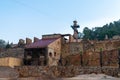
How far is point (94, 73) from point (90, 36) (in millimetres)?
42666

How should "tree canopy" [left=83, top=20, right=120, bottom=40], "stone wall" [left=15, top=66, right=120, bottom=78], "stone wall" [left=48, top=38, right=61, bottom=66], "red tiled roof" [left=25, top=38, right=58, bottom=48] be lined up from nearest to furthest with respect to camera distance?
"stone wall" [left=15, top=66, right=120, bottom=78], "stone wall" [left=48, top=38, right=61, bottom=66], "red tiled roof" [left=25, top=38, right=58, bottom=48], "tree canopy" [left=83, top=20, right=120, bottom=40]

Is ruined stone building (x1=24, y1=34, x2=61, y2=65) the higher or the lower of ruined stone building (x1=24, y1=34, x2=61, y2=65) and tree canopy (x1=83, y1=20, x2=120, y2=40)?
the lower

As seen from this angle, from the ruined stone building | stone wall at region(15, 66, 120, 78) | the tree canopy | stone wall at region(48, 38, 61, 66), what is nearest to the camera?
stone wall at region(15, 66, 120, 78)

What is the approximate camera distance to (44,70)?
110 ft

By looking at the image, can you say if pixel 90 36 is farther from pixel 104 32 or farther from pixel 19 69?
pixel 19 69

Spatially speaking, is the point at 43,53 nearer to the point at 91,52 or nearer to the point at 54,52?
the point at 54,52

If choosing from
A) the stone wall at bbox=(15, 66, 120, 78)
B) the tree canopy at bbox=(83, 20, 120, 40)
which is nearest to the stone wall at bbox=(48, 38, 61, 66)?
the stone wall at bbox=(15, 66, 120, 78)

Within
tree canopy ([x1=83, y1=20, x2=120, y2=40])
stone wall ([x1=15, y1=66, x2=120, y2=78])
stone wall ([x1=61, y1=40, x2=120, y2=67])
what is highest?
tree canopy ([x1=83, y1=20, x2=120, y2=40])

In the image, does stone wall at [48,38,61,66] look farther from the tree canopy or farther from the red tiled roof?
the tree canopy

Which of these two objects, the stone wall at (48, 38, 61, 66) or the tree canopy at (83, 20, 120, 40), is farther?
the tree canopy at (83, 20, 120, 40)

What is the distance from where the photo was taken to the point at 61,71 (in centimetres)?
3256

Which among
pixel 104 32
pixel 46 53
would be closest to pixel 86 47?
pixel 46 53

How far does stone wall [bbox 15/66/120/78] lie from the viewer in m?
31.0

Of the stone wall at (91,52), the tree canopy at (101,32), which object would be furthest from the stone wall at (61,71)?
the tree canopy at (101,32)
